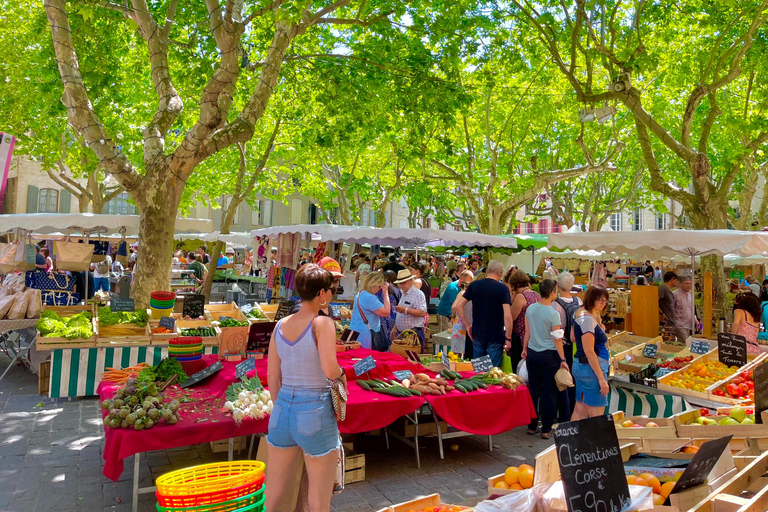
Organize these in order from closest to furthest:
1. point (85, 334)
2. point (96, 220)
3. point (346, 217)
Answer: point (85, 334) → point (96, 220) → point (346, 217)

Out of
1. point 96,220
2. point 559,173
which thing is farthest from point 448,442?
point 559,173

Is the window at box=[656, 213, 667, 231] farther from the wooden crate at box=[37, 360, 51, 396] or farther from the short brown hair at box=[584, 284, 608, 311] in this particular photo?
the wooden crate at box=[37, 360, 51, 396]

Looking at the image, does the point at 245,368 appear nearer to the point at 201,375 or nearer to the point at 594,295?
the point at 201,375

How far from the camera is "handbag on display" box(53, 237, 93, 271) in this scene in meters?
10.7

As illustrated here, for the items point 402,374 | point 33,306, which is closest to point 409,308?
point 402,374

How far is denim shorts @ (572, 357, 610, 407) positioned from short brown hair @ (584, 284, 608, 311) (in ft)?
1.65

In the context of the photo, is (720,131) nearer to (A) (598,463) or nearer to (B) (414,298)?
(B) (414,298)

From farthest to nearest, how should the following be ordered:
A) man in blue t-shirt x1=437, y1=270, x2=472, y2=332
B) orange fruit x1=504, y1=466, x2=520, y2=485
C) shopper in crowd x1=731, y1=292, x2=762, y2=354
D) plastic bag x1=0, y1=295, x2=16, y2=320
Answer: man in blue t-shirt x1=437, y1=270, x2=472, y2=332 → plastic bag x1=0, y1=295, x2=16, y2=320 → shopper in crowd x1=731, y1=292, x2=762, y2=354 → orange fruit x1=504, y1=466, x2=520, y2=485

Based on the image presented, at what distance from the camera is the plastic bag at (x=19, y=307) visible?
8250 millimetres

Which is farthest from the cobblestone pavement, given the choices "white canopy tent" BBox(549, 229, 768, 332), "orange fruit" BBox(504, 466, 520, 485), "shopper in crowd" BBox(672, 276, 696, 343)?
"shopper in crowd" BBox(672, 276, 696, 343)

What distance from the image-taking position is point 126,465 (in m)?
5.26

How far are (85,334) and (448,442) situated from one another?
4629 millimetres

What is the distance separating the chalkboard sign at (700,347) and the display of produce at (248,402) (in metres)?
5.32

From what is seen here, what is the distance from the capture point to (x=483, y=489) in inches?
190
